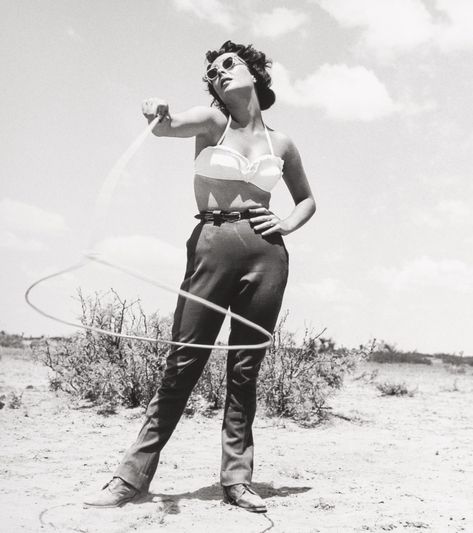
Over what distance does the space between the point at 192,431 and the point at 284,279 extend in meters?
2.75

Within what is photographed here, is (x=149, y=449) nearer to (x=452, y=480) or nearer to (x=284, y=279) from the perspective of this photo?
(x=284, y=279)

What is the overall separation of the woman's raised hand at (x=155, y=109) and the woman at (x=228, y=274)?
0.19 feet

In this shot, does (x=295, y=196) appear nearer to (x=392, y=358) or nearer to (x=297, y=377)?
(x=297, y=377)

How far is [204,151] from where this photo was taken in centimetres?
307

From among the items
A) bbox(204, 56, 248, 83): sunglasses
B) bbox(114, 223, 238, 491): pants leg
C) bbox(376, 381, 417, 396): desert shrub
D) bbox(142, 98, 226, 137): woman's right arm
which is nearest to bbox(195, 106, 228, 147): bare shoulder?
bbox(142, 98, 226, 137): woman's right arm

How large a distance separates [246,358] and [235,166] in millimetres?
956

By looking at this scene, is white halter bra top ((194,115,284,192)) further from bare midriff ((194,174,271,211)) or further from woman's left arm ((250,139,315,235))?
woman's left arm ((250,139,315,235))

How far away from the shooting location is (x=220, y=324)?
10.1ft

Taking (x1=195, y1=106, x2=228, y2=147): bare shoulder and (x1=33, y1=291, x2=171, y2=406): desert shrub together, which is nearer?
(x1=195, y1=106, x2=228, y2=147): bare shoulder

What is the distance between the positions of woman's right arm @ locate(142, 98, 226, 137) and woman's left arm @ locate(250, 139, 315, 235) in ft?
1.44

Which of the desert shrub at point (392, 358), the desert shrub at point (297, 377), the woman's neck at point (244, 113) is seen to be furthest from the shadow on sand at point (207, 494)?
the desert shrub at point (392, 358)

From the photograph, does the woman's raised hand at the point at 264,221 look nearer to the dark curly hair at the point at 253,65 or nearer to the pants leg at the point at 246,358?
the pants leg at the point at 246,358

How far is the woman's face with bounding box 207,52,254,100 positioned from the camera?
126 inches

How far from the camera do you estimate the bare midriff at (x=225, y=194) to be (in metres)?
3.04
